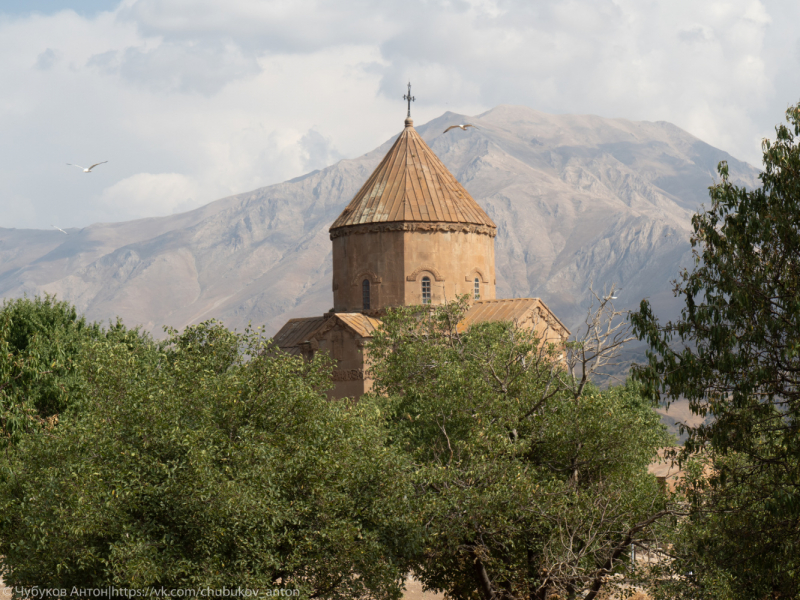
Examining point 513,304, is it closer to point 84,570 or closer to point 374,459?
point 374,459

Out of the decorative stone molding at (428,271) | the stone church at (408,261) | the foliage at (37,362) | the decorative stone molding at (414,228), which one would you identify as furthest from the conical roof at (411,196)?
the foliage at (37,362)

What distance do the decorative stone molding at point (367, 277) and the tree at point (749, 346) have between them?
2000 cm

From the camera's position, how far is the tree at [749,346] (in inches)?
519

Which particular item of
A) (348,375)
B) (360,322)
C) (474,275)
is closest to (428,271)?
(474,275)

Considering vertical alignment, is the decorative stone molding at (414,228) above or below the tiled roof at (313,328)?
above

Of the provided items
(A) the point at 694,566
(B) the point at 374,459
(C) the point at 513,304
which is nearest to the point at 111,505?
(B) the point at 374,459

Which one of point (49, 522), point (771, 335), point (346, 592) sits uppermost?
point (771, 335)

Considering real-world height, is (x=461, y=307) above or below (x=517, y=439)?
above

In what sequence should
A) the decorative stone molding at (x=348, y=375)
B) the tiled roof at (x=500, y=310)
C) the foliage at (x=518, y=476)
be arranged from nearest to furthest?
1. the foliage at (x=518, y=476)
2. the decorative stone molding at (x=348, y=375)
3. the tiled roof at (x=500, y=310)

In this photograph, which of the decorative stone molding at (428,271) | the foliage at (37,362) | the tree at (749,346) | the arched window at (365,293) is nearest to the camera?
the tree at (749,346)

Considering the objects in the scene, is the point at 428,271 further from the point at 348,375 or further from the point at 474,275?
the point at 348,375

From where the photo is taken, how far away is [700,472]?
16.6 m

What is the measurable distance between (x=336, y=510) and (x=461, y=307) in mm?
10075

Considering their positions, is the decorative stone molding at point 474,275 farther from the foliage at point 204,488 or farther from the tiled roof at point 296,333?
the foliage at point 204,488
